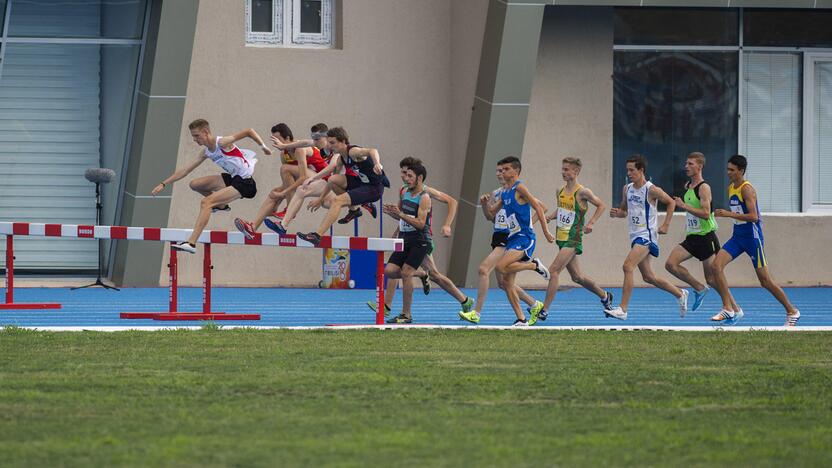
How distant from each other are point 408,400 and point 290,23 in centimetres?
1682

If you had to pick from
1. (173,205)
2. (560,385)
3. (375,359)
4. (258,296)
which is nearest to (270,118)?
(173,205)

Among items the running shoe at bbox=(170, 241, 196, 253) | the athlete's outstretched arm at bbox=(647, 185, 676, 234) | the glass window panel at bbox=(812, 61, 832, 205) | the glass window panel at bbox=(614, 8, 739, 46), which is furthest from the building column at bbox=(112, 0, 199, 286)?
the glass window panel at bbox=(812, 61, 832, 205)

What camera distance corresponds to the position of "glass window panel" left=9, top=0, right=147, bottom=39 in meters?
24.8

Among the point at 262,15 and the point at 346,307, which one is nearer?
the point at 346,307

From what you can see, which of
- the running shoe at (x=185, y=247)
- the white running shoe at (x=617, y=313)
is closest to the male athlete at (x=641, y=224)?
the white running shoe at (x=617, y=313)

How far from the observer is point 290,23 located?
26234 millimetres

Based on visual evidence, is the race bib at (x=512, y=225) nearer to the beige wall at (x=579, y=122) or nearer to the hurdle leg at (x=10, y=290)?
the hurdle leg at (x=10, y=290)

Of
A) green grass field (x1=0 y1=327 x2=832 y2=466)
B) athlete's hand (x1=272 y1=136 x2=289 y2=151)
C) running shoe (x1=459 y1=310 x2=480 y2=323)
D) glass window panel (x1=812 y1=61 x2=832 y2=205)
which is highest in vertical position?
glass window panel (x1=812 y1=61 x2=832 y2=205)

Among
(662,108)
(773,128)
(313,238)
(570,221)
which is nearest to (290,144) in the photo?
(313,238)

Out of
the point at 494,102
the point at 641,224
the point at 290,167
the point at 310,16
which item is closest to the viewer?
the point at 641,224

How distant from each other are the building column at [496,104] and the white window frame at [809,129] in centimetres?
563

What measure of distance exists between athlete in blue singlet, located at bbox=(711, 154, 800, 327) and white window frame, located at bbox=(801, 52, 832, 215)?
32.6 feet

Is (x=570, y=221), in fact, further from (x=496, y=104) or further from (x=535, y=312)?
(x=496, y=104)

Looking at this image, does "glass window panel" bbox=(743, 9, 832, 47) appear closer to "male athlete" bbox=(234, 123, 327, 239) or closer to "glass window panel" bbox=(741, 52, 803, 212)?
"glass window panel" bbox=(741, 52, 803, 212)
